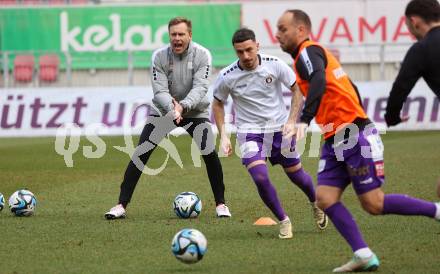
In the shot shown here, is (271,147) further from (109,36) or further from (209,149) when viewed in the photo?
(109,36)

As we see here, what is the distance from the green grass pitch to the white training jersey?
1.13 meters

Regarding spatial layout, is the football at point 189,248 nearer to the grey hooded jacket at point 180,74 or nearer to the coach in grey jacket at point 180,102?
the coach in grey jacket at point 180,102

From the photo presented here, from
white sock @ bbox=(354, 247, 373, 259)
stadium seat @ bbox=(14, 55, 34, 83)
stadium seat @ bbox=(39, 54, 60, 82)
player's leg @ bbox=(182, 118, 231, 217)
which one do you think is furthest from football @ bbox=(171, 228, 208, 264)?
stadium seat @ bbox=(14, 55, 34, 83)

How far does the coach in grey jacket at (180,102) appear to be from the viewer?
38.2ft

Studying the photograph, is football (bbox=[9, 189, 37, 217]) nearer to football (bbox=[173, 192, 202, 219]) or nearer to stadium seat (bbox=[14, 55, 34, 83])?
football (bbox=[173, 192, 202, 219])

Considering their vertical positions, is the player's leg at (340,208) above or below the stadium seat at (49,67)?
above

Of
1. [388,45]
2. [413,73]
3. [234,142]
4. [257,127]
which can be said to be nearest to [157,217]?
[257,127]

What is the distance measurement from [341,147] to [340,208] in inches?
19.6

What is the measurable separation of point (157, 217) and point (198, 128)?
3.76 ft

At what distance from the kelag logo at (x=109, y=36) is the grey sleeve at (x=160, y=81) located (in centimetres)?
2138

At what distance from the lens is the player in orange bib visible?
8.28 meters

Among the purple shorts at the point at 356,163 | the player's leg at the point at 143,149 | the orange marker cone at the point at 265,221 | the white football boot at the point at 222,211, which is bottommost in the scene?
the white football boot at the point at 222,211

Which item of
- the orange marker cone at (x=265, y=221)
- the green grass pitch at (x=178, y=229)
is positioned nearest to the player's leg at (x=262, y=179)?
the green grass pitch at (x=178, y=229)

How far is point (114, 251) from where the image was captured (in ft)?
31.3
